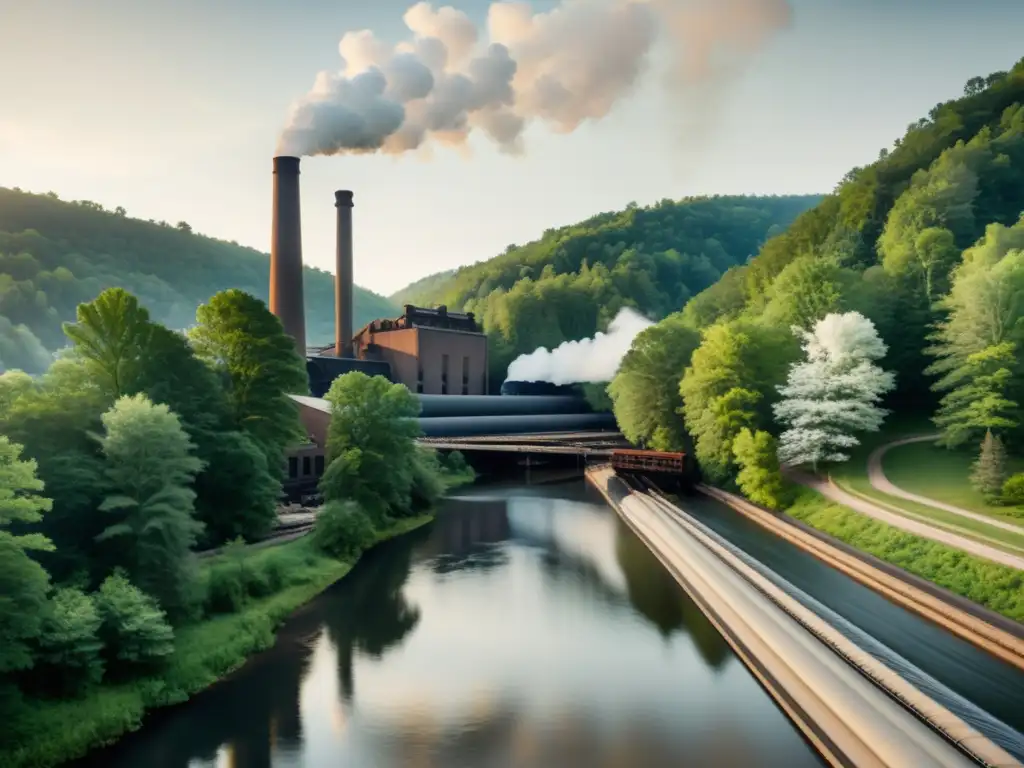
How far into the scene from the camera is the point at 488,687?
22391 mm

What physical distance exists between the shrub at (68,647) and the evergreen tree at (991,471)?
3639 centimetres

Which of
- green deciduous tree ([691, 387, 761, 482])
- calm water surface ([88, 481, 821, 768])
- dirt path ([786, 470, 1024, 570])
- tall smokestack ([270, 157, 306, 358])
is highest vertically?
tall smokestack ([270, 157, 306, 358])

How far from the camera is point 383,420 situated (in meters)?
43.7

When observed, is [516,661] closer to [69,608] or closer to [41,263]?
[69,608]

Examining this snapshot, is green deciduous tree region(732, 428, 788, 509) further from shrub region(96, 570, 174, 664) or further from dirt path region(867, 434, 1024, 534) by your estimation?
shrub region(96, 570, 174, 664)

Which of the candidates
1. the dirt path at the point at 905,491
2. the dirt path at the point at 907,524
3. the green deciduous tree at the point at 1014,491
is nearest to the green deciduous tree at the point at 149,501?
the dirt path at the point at 907,524

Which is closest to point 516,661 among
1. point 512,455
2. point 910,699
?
point 910,699

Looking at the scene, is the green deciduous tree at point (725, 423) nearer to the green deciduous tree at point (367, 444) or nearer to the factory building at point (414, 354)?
the green deciduous tree at point (367, 444)

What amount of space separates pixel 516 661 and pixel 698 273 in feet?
572

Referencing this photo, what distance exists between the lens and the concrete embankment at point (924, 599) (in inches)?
892

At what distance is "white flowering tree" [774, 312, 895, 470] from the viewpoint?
45.0 meters

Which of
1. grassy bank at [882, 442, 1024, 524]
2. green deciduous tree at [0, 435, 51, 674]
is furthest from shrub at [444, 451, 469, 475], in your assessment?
Result: green deciduous tree at [0, 435, 51, 674]

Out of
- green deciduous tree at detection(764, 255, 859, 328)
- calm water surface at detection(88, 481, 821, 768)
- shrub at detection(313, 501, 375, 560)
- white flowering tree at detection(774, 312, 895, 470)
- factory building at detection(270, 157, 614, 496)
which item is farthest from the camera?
factory building at detection(270, 157, 614, 496)

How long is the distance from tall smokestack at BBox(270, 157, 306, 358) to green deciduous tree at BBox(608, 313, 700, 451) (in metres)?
30.4
